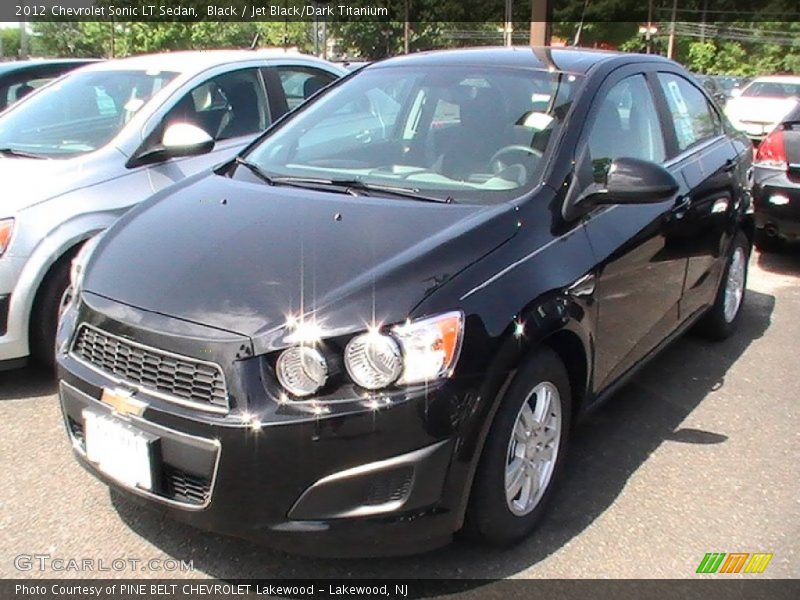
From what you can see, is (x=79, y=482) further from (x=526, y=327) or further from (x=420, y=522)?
(x=526, y=327)

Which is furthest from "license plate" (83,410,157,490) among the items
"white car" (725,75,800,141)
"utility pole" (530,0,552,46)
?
"white car" (725,75,800,141)

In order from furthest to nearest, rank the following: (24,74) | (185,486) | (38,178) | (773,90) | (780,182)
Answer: (773,90), (24,74), (780,182), (38,178), (185,486)

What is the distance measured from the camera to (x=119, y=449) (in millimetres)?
2438

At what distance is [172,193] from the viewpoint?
10.8ft

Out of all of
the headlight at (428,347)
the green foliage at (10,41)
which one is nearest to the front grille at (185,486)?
the headlight at (428,347)

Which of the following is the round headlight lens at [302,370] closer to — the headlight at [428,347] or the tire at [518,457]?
the headlight at [428,347]

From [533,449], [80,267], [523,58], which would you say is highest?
[523,58]

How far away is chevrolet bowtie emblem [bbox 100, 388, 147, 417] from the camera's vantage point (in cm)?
237

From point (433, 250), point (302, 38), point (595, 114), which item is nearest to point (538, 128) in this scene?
point (595, 114)

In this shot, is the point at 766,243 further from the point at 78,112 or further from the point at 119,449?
the point at 119,449

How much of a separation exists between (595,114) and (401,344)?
5.10 ft

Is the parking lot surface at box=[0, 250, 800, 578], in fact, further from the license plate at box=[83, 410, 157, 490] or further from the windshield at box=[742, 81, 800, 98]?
the windshield at box=[742, 81, 800, 98]

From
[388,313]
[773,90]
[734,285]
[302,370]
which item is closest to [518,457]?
[388,313]

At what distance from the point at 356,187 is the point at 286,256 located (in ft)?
2.05
